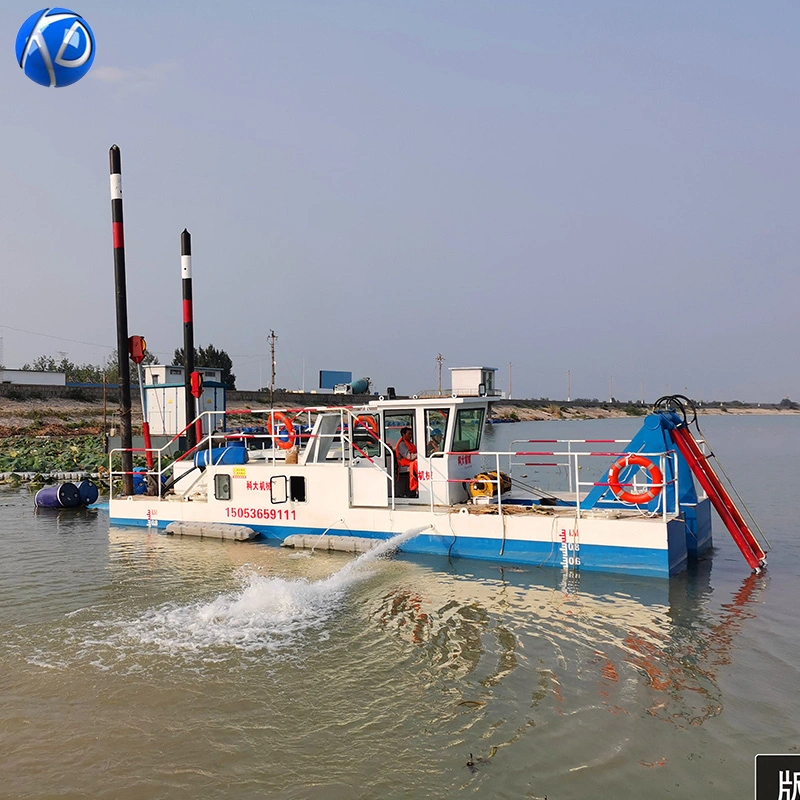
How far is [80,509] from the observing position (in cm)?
2214

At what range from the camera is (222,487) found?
16.8 metres

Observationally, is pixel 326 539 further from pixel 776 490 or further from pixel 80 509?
pixel 776 490

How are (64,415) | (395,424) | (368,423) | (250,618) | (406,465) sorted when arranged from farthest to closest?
(64,415) < (368,423) < (406,465) < (395,424) < (250,618)

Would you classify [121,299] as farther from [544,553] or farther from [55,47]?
[544,553]

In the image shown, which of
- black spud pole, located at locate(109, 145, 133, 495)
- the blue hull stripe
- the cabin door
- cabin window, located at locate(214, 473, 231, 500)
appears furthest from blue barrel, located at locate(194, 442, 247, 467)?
the cabin door

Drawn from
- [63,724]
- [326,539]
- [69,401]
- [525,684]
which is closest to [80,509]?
[326,539]

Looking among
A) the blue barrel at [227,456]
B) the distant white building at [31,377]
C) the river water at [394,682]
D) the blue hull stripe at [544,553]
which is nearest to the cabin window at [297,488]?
the blue hull stripe at [544,553]

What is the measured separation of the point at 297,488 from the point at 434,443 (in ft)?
10.8

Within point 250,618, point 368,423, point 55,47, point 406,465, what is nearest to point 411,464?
point 406,465

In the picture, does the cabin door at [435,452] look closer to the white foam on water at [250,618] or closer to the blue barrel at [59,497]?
the white foam on water at [250,618]

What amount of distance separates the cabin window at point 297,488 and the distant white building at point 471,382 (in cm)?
380

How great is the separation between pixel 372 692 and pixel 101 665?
10.7ft

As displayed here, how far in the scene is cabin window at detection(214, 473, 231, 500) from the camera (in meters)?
16.7

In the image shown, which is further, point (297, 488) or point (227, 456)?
point (227, 456)
